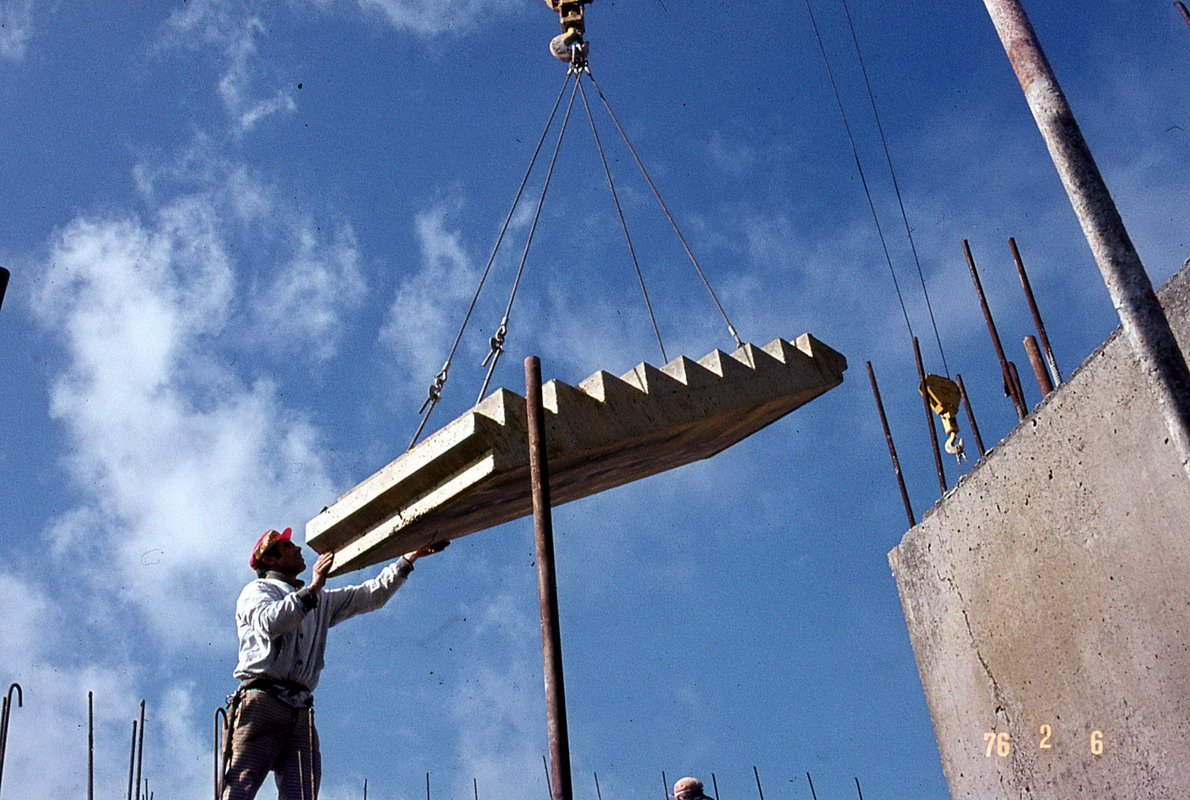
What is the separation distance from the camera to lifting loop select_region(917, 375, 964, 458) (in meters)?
8.71

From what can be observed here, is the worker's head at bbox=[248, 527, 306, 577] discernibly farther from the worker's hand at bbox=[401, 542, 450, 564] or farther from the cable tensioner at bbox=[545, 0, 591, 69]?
the cable tensioner at bbox=[545, 0, 591, 69]

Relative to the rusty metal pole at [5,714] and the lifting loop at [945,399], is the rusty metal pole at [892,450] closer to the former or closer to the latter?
the lifting loop at [945,399]

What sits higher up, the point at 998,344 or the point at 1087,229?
the point at 998,344

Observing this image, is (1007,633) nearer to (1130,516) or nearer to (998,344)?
(1130,516)

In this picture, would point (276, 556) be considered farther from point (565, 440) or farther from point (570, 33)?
point (570, 33)

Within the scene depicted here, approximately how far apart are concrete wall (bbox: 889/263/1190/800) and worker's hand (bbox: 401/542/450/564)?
3.15 meters

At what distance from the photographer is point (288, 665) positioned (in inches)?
263

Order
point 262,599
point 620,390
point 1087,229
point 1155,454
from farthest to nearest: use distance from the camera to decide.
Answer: point 620,390 → point 262,599 → point 1155,454 → point 1087,229

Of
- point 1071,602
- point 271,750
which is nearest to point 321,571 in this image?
point 271,750

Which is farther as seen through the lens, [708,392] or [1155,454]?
[708,392]

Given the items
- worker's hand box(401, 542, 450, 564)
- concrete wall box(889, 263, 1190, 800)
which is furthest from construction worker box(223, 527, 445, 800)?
concrete wall box(889, 263, 1190, 800)

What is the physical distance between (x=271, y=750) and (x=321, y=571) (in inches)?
38.6

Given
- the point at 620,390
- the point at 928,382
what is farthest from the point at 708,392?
the point at 928,382

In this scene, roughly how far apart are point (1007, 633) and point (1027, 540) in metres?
0.60
